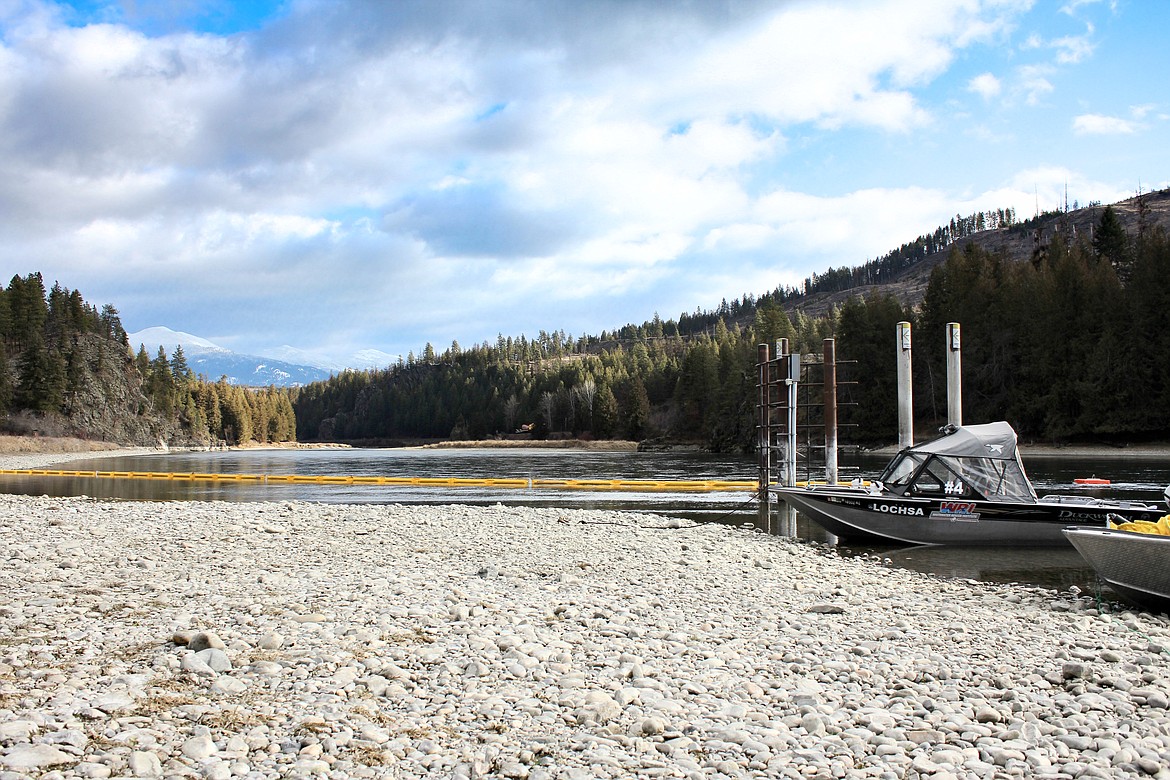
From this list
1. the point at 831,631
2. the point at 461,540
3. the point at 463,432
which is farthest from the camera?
the point at 463,432

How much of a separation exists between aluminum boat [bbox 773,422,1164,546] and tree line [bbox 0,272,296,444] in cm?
11598

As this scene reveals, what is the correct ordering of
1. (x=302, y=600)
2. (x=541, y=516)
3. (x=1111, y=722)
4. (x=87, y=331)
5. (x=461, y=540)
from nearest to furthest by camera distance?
1. (x=1111, y=722)
2. (x=302, y=600)
3. (x=461, y=540)
4. (x=541, y=516)
5. (x=87, y=331)

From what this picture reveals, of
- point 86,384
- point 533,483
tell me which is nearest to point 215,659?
point 533,483

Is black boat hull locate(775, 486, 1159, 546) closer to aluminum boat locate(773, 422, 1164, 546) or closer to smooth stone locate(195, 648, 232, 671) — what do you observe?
aluminum boat locate(773, 422, 1164, 546)

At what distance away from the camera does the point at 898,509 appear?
1981cm

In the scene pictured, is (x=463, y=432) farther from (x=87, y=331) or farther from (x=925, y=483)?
(x=925, y=483)

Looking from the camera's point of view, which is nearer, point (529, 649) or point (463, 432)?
point (529, 649)

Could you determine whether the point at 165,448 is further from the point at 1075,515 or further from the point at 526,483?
the point at 1075,515

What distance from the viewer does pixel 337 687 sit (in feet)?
23.5

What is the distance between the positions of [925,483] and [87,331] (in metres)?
139

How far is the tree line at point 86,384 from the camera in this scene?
357ft

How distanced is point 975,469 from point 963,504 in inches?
39.6

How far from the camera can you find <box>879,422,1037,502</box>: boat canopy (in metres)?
19.6

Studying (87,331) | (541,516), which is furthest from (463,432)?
(541,516)
